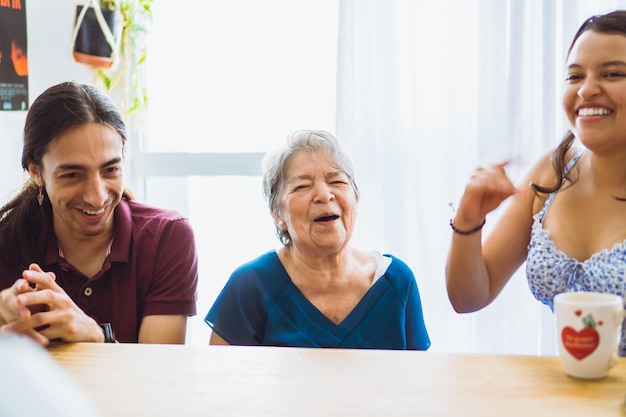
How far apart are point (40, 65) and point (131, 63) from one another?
373 mm

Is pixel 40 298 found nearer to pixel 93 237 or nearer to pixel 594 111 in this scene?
pixel 93 237

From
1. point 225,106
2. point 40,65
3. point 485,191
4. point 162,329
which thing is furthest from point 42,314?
point 225,106

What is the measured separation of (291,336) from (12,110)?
139 cm

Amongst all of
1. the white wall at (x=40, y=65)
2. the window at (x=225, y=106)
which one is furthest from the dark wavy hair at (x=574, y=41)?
the white wall at (x=40, y=65)

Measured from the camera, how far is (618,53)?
1657 mm

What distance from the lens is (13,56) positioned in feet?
8.45

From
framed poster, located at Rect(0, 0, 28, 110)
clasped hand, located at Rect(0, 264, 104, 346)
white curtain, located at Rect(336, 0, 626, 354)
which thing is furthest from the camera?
white curtain, located at Rect(336, 0, 626, 354)

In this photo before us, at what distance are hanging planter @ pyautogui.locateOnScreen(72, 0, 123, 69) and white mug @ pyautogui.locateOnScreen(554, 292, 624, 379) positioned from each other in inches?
83.5

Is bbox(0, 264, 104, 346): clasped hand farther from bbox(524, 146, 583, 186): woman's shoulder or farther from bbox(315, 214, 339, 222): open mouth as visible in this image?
bbox(524, 146, 583, 186): woman's shoulder

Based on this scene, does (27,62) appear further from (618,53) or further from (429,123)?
(618,53)

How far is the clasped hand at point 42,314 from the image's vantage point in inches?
56.2

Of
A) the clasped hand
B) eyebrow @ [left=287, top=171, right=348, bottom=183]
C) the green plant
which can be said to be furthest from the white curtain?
the clasped hand

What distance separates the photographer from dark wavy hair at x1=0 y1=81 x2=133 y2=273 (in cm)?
188

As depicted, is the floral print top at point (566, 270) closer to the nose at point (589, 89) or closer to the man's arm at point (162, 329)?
the nose at point (589, 89)
